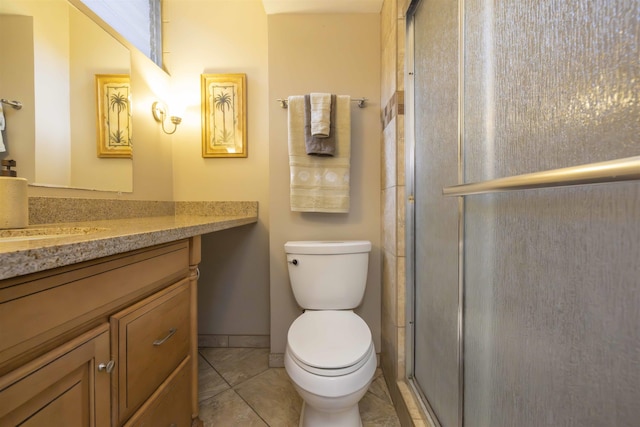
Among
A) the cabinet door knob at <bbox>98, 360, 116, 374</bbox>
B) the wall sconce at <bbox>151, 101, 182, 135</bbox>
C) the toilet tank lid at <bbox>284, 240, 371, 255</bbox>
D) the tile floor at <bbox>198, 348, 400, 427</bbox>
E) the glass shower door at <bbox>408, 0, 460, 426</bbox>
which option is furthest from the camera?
the wall sconce at <bbox>151, 101, 182, 135</bbox>

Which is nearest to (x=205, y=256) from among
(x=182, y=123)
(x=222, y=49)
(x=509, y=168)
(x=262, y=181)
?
(x=262, y=181)

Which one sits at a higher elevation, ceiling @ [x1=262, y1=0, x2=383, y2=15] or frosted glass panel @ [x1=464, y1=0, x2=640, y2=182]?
ceiling @ [x1=262, y1=0, x2=383, y2=15]

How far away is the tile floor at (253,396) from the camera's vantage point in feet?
3.83

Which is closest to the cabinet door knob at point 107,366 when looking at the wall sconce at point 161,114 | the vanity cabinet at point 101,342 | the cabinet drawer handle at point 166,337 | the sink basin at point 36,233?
the vanity cabinet at point 101,342

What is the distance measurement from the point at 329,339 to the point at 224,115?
1.45 meters

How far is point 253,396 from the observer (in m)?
1.30

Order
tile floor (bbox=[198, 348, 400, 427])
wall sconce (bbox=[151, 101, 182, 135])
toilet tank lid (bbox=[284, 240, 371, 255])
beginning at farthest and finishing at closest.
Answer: wall sconce (bbox=[151, 101, 182, 135]), toilet tank lid (bbox=[284, 240, 371, 255]), tile floor (bbox=[198, 348, 400, 427])

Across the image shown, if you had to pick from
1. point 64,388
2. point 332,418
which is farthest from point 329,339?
point 64,388

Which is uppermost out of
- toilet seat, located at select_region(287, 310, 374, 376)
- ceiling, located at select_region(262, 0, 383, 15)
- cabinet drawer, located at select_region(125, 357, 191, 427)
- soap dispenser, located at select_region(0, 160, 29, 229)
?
ceiling, located at select_region(262, 0, 383, 15)

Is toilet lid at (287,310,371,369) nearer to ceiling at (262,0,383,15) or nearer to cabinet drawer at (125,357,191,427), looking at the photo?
cabinet drawer at (125,357,191,427)

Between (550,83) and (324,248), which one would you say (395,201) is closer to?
(324,248)

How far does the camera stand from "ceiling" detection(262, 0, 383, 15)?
1.45 m

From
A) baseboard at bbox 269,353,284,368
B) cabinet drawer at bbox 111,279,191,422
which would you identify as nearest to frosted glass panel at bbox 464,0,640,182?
cabinet drawer at bbox 111,279,191,422

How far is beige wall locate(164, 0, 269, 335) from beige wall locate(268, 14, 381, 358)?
0.18 meters
